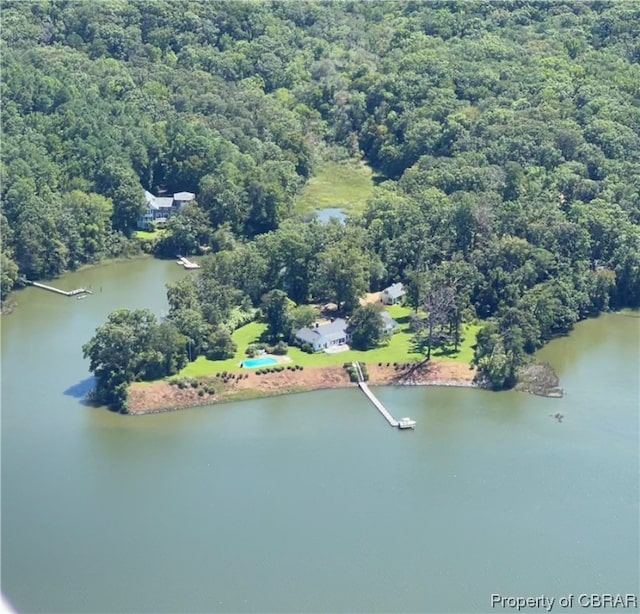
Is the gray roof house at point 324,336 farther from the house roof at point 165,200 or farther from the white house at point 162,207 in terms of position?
the house roof at point 165,200

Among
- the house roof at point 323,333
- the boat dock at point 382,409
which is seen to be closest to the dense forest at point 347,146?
the house roof at point 323,333

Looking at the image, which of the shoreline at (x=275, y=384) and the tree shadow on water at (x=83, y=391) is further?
the tree shadow on water at (x=83, y=391)

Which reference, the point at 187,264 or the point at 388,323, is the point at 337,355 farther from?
the point at 187,264

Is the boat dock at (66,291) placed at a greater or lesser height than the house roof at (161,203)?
lesser

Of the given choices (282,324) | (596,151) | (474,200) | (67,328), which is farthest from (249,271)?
(596,151)

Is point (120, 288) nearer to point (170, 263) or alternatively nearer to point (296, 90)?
point (170, 263)

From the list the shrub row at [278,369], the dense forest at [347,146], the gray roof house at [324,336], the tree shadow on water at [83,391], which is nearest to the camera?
the tree shadow on water at [83,391]
